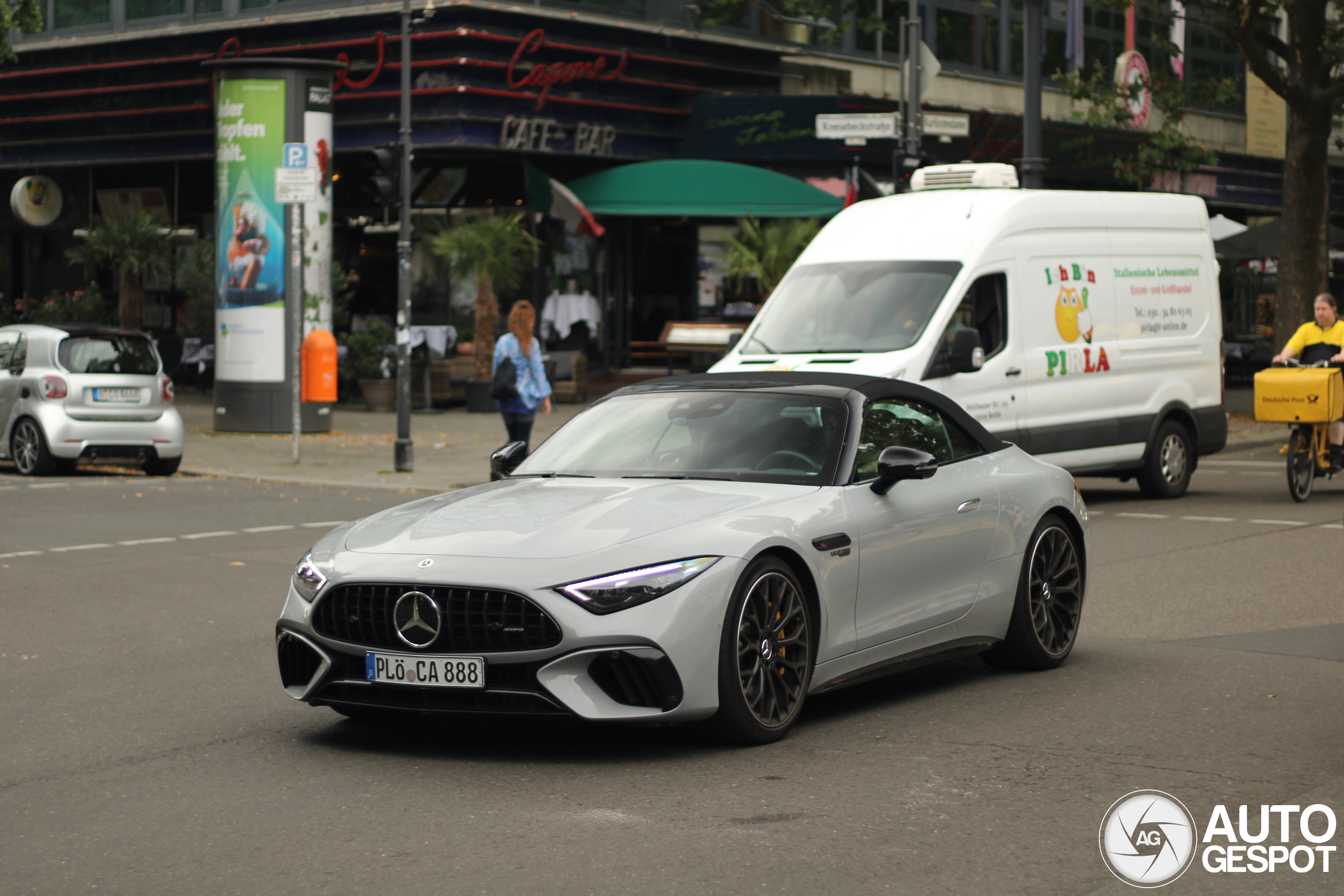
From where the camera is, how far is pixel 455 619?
609 cm

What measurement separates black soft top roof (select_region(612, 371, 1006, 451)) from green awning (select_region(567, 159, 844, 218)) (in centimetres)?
2231

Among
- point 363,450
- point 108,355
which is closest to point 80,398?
point 108,355

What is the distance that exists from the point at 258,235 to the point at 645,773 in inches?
757

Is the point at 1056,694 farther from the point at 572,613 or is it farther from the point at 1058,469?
the point at 572,613

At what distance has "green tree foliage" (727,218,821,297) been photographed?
28.7m

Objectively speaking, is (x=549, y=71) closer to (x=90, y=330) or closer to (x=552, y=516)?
(x=90, y=330)

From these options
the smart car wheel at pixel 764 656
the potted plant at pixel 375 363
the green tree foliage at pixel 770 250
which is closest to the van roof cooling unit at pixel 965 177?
the smart car wheel at pixel 764 656

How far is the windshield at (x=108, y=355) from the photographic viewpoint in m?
18.7

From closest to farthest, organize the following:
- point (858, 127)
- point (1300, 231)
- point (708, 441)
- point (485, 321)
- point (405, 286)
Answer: point (708, 441) < point (405, 286) < point (858, 127) < point (485, 321) < point (1300, 231)

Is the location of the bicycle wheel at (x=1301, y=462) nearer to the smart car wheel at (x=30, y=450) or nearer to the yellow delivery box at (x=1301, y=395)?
the yellow delivery box at (x=1301, y=395)

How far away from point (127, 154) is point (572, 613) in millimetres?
28878

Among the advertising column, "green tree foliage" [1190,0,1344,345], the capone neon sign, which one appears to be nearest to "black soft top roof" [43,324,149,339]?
the advertising column

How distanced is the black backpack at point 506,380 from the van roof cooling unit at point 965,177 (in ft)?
14.3

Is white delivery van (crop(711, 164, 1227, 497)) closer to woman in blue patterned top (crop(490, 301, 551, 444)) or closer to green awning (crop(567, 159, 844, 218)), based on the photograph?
woman in blue patterned top (crop(490, 301, 551, 444))
